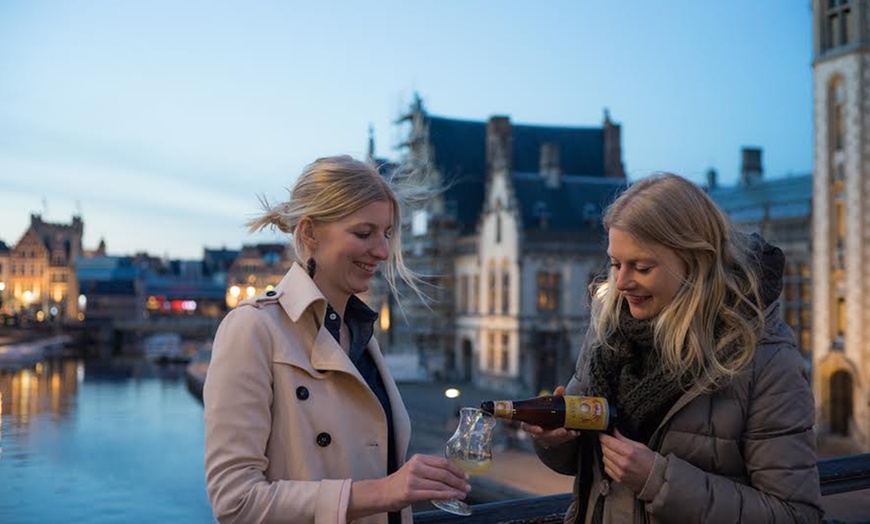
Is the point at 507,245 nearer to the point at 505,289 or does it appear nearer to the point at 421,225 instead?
the point at 505,289

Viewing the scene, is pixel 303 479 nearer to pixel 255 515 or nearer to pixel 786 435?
pixel 255 515

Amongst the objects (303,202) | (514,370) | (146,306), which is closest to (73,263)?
(146,306)

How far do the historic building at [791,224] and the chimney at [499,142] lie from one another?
7.41 meters

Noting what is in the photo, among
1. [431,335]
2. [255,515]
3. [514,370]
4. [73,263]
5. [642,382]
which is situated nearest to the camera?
[255,515]

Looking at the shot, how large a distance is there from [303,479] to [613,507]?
0.76 m

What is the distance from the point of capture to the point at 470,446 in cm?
219

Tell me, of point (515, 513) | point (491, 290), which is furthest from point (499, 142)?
point (515, 513)

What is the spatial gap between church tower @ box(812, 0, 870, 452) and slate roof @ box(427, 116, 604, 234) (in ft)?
47.5

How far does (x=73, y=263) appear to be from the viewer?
8256 cm

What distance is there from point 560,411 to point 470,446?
0.76 ft

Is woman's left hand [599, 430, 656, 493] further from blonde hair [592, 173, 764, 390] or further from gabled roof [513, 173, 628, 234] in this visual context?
gabled roof [513, 173, 628, 234]

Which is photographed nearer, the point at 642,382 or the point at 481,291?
the point at 642,382

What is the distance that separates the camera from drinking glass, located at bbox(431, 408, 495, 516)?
2.18 metres

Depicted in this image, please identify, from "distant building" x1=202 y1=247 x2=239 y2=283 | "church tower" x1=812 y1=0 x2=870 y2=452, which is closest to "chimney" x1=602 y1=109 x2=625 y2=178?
"church tower" x1=812 y1=0 x2=870 y2=452
